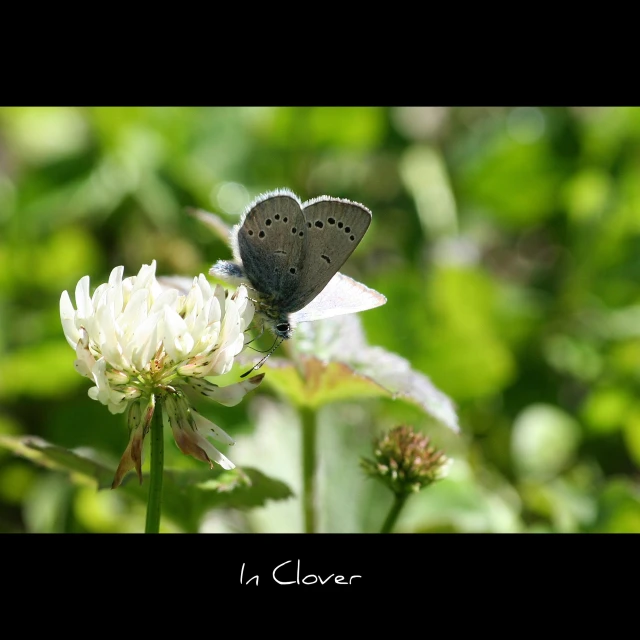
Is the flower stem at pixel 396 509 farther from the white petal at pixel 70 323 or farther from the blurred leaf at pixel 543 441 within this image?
the blurred leaf at pixel 543 441

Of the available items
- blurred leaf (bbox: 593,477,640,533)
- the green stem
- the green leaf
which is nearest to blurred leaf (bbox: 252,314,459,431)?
the green stem

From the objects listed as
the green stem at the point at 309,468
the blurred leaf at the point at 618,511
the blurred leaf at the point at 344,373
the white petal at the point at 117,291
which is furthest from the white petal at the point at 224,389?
the blurred leaf at the point at 618,511

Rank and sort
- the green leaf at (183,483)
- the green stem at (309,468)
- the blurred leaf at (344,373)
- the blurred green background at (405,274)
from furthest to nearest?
the blurred green background at (405,274)
the green stem at (309,468)
the blurred leaf at (344,373)
the green leaf at (183,483)

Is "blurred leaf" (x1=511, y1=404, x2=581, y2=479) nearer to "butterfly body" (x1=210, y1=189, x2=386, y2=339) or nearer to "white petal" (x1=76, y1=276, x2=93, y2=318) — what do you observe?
"butterfly body" (x1=210, y1=189, x2=386, y2=339)

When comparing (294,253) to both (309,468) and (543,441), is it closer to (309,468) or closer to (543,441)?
(309,468)

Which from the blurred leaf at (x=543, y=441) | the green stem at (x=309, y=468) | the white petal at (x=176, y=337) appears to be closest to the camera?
the white petal at (x=176, y=337)

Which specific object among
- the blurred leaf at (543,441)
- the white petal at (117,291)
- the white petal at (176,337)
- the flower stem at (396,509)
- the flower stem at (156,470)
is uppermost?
the blurred leaf at (543,441)

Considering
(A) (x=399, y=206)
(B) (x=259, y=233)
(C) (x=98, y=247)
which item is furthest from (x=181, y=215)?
(B) (x=259, y=233)
